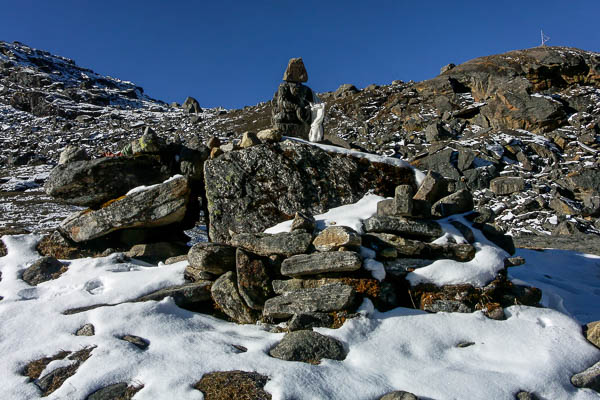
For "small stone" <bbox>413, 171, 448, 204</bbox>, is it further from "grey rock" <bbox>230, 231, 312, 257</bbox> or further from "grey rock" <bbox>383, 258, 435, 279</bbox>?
"grey rock" <bbox>230, 231, 312, 257</bbox>

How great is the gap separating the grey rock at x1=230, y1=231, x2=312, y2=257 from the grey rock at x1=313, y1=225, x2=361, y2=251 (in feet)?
0.77

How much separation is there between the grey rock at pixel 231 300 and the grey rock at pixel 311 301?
1.49 ft

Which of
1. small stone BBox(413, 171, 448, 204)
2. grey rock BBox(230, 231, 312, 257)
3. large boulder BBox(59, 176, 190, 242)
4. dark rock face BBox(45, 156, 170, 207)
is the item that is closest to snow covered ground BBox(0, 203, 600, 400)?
grey rock BBox(230, 231, 312, 257)

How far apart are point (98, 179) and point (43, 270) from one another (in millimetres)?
2759

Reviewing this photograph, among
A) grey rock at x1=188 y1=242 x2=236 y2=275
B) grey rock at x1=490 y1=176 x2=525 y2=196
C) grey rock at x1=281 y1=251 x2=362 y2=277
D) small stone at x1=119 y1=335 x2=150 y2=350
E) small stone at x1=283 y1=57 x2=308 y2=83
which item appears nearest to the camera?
small stone at x1=119 y1=335 x2=150 y2=350

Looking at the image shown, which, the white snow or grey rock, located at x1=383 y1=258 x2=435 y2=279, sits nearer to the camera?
grey rock, located at x1=383 y1=258 x2=435 y2=279

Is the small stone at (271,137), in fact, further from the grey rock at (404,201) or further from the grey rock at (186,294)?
the grey rock at (186,294)

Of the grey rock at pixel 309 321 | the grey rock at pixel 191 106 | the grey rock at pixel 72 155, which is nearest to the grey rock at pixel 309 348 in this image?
the grey rock at pixel 309 321

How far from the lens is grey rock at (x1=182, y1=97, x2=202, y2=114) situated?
275ft

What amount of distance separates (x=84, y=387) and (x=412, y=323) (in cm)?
487

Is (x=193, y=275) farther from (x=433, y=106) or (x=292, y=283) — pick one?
(x=433, y=106)

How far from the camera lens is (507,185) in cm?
2352

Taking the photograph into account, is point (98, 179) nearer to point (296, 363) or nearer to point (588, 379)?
point (296, 363)

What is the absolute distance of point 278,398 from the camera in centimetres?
484
